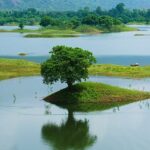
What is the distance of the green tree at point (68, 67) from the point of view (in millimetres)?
61094

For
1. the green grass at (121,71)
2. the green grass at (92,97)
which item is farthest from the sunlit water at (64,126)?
the green grass at (121,71)

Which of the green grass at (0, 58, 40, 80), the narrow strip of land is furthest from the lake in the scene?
the green grass at (0, 58, 40, 80)

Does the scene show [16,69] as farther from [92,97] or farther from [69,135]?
[69,135]

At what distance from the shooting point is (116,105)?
59.5 meters

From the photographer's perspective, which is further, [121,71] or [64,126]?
[121,71]

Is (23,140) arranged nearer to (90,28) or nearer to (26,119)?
(26,119)

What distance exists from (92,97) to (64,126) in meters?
10.3

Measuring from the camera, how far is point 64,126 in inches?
2010

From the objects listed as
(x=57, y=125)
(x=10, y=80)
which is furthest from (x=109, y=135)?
(x=10, y=80)

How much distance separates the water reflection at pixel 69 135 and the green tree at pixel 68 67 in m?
8.25

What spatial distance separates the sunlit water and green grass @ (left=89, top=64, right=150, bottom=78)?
18.9m

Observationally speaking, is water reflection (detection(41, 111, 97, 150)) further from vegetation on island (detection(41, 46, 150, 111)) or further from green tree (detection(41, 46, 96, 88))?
green tree (detection(41, 46, 96, 88))

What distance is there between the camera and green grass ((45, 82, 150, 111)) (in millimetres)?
59625

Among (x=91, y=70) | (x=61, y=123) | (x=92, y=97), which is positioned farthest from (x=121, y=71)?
(x=61, y=123)
